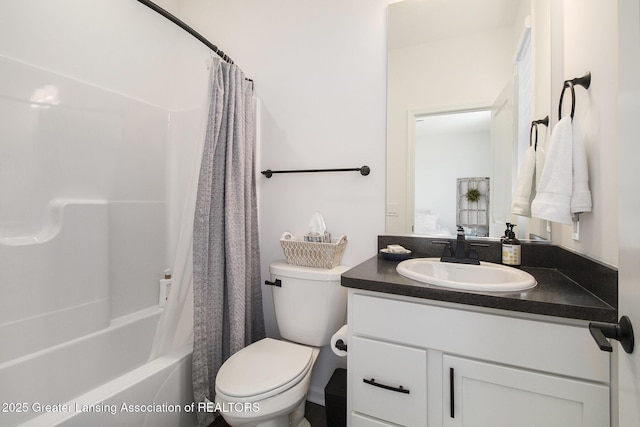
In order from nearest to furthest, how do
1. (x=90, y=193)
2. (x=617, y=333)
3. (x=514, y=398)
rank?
(x=617, y=333) < (x=514, y=398) < (x=90, y=193)

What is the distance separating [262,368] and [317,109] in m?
1.39

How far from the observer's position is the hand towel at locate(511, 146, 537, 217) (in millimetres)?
1176

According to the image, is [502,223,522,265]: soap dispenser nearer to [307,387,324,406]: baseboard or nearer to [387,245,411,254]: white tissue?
[387,245,411,254]: white tissue

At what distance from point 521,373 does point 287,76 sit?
179cm

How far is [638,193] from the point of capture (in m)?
0.43

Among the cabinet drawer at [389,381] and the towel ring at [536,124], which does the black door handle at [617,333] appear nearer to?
the cabinet drawer at [389,381]

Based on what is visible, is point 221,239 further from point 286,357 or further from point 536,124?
point 536,124

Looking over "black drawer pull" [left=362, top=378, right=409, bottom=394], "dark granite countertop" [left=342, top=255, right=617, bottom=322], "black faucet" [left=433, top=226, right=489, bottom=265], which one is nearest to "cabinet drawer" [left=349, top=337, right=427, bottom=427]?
"black drawer pull" [left=362, top=378, right=409, bottom=394]

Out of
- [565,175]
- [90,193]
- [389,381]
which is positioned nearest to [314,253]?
[389,381]

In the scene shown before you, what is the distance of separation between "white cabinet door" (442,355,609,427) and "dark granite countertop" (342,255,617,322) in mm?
184

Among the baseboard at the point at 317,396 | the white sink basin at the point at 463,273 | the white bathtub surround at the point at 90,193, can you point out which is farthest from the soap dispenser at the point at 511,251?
the white bathtub surround at the point at 90,193

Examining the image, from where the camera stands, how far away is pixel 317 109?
164 cm

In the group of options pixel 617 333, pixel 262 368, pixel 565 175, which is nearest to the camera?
pixel 617 333

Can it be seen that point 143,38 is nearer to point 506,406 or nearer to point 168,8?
point 168,8
